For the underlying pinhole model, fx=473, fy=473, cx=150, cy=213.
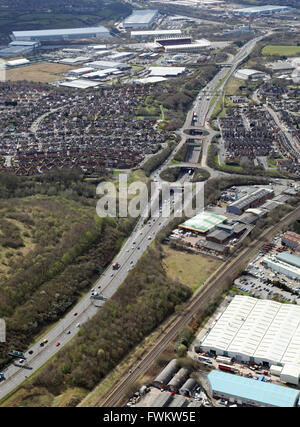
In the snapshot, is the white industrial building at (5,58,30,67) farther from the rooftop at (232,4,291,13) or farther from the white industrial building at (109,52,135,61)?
the rooftop at (232,4,291,13)

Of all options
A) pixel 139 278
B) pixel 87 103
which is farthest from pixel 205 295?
pixel 87 103

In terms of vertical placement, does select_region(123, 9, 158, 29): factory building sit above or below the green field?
above

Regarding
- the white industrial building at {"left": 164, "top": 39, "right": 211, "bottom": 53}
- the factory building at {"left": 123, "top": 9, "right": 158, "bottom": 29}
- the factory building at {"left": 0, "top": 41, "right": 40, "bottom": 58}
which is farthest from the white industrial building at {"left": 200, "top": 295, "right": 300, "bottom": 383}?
the factory building at {"left": 123, "top": 9, "right": 158, "bottom": 29}

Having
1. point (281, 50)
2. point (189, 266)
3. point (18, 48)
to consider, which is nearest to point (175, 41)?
point (281, 50)

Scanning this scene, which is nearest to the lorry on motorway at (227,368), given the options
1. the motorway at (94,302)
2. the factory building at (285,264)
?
the motorway at (94,302)

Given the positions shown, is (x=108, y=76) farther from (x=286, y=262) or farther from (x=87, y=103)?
(x=286, y=262)

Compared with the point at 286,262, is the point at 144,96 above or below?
above

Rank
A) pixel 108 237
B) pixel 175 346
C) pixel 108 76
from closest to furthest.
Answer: pixel 175 346
pixel 108 237
pixel 108 76
